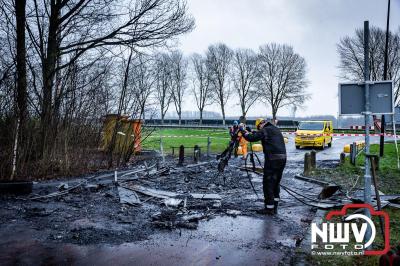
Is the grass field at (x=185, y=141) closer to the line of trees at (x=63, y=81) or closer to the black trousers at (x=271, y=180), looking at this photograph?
the line of trees at (x=63, y=81)

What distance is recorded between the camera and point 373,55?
142ft

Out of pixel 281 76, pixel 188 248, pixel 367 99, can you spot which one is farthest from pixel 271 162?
pixel 281 76

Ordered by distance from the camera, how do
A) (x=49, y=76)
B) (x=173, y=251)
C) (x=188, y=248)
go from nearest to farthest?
(x=173, y=251)
(x=188, y=248)
(x=49, y=76)

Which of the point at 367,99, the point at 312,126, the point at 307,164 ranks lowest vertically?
the point at 307,164

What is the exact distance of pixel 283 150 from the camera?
29.3 ft

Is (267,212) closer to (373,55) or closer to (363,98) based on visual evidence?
(363,98)

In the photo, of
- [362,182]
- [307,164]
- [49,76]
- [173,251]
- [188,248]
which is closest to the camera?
[173,251]

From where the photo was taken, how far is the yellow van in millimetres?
26828

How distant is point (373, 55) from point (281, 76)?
17.8 m

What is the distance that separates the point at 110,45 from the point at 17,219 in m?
9.95

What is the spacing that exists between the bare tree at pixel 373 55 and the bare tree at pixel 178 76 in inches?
1276

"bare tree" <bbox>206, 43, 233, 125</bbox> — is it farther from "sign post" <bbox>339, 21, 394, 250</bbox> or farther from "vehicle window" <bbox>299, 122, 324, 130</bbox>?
"sign post" <bbox>339, 21, 394, 250</bbox>

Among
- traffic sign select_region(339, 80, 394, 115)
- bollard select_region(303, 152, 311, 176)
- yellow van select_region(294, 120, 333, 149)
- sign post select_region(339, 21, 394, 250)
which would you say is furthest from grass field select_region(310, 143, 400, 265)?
yellow van select_region(294, 120, 333, 149)

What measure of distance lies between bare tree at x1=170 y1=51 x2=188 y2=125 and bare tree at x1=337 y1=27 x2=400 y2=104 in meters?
32.4
